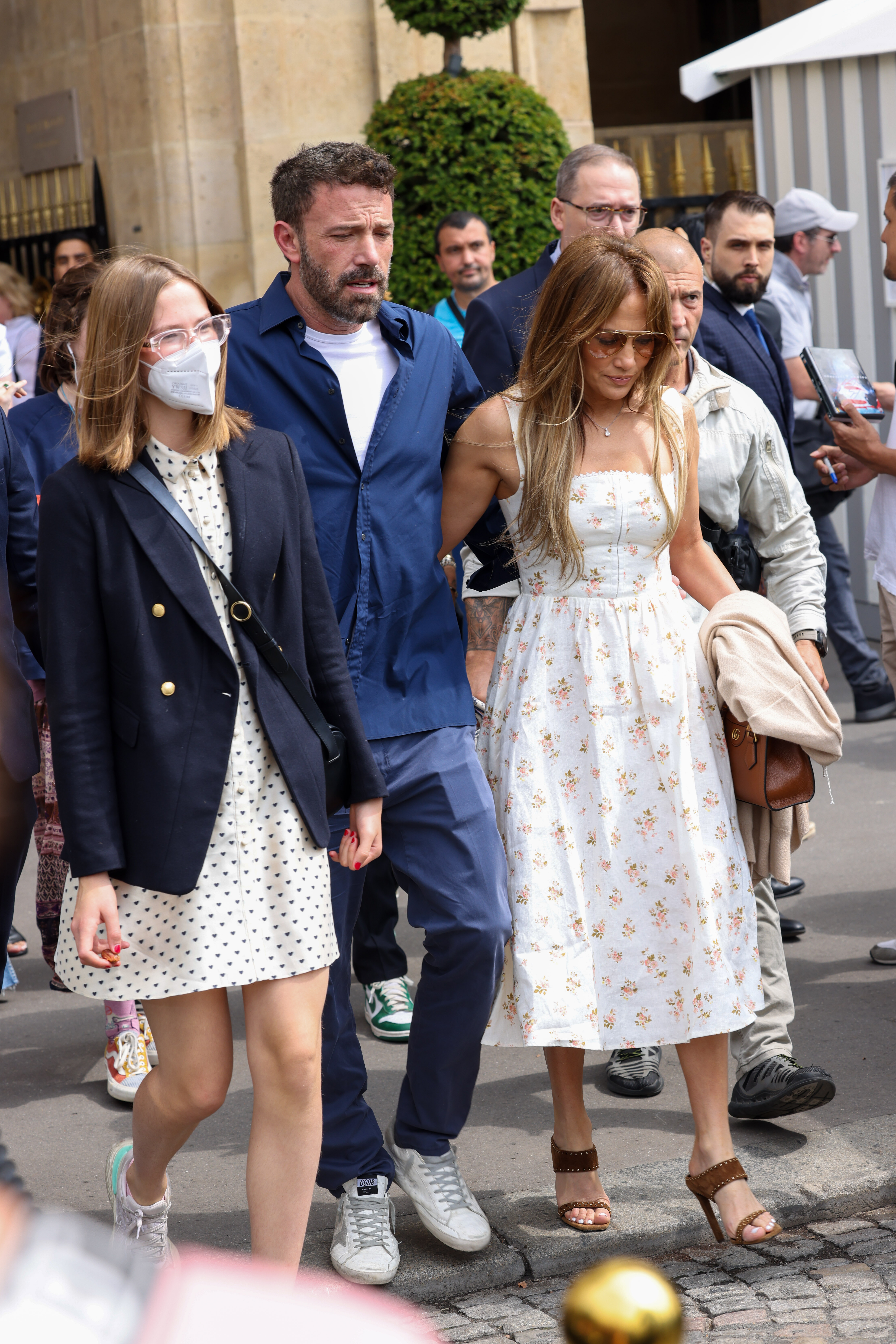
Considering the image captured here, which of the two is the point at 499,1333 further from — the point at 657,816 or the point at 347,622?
the point at 347,622

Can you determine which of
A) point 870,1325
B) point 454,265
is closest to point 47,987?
point 870,1325

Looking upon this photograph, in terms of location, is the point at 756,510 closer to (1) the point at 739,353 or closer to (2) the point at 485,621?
(2) the point at 485,621

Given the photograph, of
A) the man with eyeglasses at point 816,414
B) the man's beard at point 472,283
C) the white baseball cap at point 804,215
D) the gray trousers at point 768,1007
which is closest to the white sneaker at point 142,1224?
the gray trousers at point 768,1007

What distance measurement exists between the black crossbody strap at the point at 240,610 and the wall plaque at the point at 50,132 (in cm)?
1005

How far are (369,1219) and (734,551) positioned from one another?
186 cm

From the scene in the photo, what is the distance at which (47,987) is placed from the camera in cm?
531

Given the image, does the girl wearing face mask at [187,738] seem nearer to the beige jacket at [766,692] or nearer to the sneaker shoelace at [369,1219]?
the sneaker shoelace at [369,1219]

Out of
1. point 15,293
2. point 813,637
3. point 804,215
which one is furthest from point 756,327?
point 15,293

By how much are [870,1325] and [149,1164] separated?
1384 millimetres

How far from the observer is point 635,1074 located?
4.12 meters

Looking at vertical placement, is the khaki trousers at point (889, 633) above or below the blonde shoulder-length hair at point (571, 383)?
below

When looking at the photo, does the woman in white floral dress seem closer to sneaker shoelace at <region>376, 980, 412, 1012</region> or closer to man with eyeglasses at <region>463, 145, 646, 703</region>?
man with eyeglasses at <region>463, 145, 646, 703</region>

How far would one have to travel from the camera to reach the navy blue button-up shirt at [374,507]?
329cm

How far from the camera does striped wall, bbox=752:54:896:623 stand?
29.4ft
